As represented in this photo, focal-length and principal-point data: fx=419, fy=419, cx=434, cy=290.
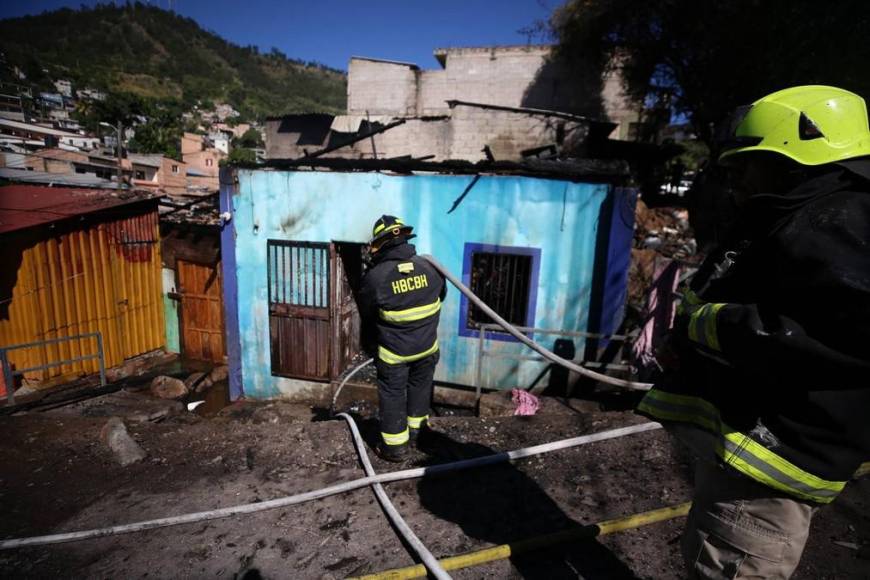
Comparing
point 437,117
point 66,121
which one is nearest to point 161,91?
point 66,121

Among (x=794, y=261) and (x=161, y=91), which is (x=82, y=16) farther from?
(x=794, y=261)

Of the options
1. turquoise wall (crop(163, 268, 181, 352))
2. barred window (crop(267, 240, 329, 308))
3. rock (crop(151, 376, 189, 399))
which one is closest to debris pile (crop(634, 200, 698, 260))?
barred window (crop(267, 240, 329, 308))

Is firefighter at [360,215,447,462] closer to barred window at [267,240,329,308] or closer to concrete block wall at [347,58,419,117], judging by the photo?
barred window at [267,240,329,308]

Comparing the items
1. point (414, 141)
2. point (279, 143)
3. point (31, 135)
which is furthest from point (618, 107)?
point (31, 135)

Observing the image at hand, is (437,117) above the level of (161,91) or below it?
below

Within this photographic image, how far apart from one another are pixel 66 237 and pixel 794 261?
11.9m

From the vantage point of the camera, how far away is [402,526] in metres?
2.43

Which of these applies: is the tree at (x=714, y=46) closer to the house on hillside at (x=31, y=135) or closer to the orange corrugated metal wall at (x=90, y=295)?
the orange corrugated metal wall at (x=90, y=295)

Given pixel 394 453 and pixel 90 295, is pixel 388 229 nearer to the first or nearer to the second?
pixel 394 453

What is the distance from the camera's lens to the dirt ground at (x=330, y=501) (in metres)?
2.28

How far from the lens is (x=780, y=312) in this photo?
1.16 meters

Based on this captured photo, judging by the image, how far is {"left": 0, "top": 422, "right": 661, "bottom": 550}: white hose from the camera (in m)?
2.44

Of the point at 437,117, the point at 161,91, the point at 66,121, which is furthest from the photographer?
the point at 161,91

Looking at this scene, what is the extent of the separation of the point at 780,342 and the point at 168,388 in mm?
10424
